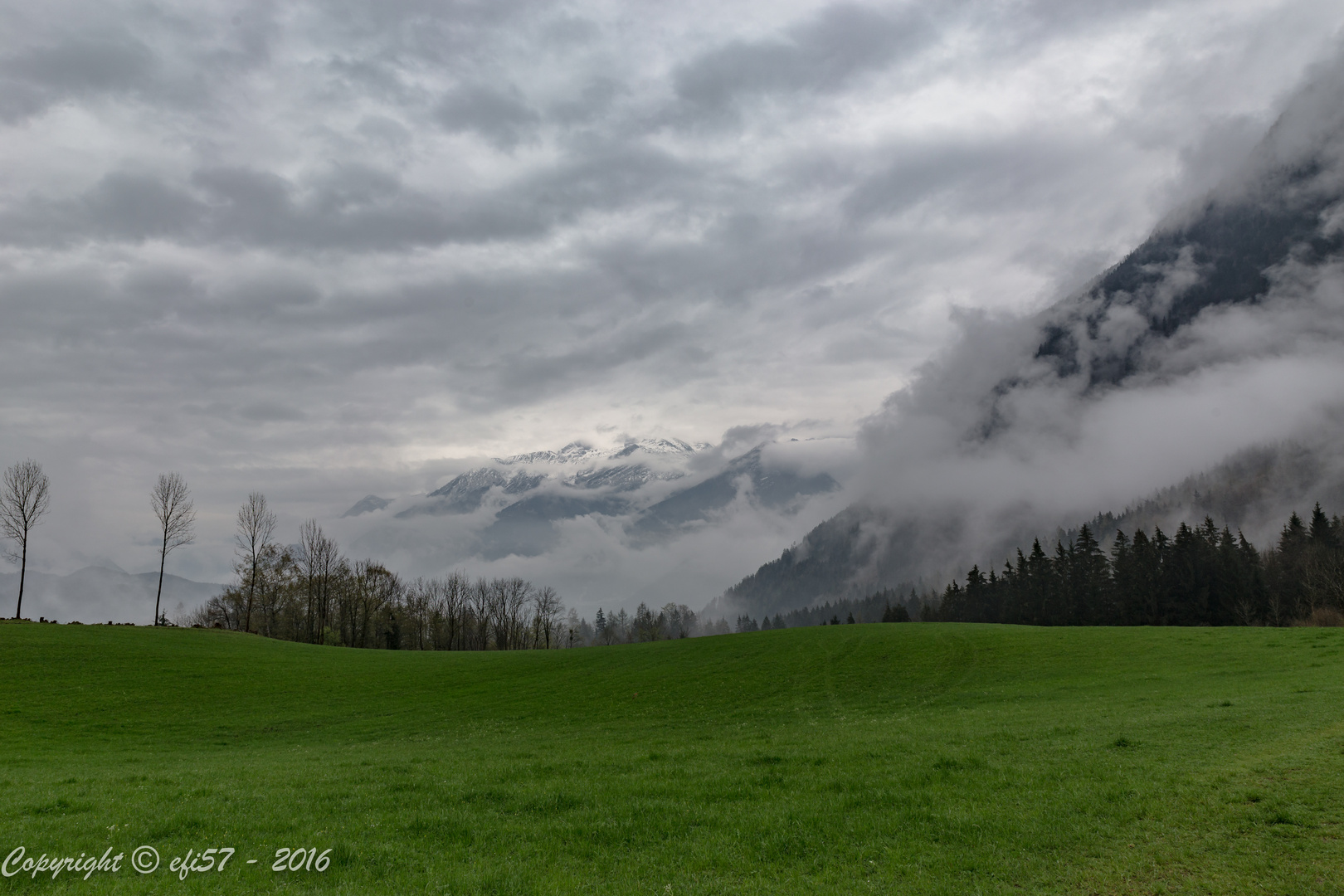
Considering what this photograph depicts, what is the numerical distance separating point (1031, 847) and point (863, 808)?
3.25m

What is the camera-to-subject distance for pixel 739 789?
16.0 metres

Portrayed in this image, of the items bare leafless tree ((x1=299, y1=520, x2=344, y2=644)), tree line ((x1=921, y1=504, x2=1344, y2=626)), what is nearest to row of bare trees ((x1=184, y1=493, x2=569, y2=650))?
bare leafless tree ((x1=299, y1=520, x2=344, y2=644))

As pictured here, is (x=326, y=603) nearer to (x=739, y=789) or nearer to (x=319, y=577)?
(x=319, y=577)

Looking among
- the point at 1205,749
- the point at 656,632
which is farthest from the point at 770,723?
the point at 656,632

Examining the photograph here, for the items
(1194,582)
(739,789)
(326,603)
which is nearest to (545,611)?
(326,603)

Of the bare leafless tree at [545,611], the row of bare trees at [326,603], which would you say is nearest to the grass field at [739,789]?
the row of bare trees at [326,603]

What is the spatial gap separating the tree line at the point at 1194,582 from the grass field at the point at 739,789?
80.4m

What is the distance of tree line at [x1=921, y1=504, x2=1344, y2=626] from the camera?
99938 millimetres

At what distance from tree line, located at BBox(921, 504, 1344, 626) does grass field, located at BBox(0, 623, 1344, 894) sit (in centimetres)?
8037

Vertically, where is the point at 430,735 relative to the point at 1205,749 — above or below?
below

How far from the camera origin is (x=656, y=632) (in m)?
186

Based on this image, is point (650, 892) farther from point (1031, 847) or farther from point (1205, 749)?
point (1205, 749)

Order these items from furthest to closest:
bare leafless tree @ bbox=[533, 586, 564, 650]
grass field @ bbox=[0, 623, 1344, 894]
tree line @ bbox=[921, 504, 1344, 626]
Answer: bare leafless tree @ bbox=[533, 586, 564, 650]
tree line @ bbox=[921, 504, 1344, 626]
grass field @ bbox=[0, 623, 1344, 894]

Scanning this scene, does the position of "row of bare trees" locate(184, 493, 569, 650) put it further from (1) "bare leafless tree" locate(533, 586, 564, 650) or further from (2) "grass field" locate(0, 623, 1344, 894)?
(2) "grass field" locate(0, 623, 1344, 894)
